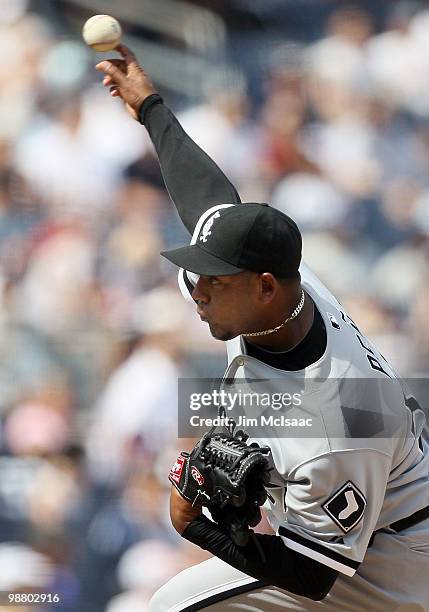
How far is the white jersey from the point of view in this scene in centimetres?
168

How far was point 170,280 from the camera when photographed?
292cm

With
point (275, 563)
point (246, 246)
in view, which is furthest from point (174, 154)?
point (275, 563)

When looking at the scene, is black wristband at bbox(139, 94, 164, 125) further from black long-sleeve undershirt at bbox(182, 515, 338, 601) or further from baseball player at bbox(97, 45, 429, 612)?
black long-sleeve undershirt at bbox(182, 515, 338, 601)

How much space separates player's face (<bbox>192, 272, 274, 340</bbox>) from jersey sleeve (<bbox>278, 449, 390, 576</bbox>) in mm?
285

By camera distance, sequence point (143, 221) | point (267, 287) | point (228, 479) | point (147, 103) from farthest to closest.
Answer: point (143, 221) → point (147, 103) → point (267, 287) → point (228, 479)

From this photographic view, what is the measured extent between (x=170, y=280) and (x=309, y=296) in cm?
104

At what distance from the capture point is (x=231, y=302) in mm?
1749

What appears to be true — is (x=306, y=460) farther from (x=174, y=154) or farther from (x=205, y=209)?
(x=174, y=154)

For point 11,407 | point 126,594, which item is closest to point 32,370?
point 11,407

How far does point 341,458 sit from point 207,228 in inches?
20.1

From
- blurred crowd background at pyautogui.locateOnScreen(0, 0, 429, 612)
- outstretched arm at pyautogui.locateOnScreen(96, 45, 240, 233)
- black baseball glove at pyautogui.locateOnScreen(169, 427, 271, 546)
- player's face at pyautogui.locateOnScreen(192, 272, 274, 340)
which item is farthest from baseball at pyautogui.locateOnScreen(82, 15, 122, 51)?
black baseball glove at pyautogui.locateOnScreen(169, 427, 271, 546)

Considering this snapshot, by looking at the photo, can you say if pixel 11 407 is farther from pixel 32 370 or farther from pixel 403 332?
pixel 403 332

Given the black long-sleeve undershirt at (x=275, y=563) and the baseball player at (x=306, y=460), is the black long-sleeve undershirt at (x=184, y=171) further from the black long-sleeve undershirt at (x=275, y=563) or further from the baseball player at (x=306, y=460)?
the black long-sleeve undershirt at (x=275, y=563)

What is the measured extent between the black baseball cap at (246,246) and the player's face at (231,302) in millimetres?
25
